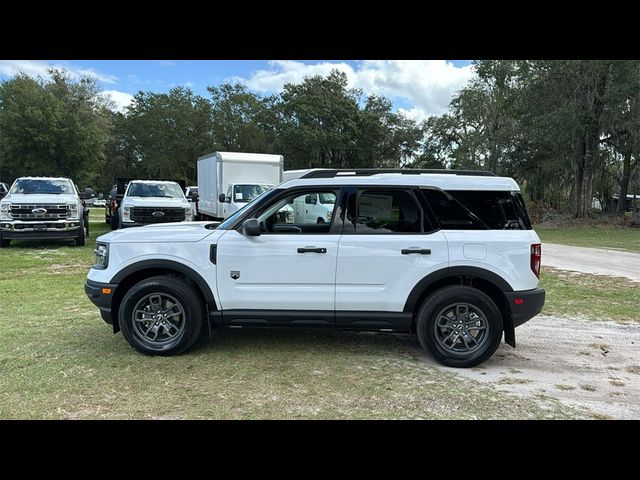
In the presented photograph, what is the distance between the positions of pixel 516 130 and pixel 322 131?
16.8m

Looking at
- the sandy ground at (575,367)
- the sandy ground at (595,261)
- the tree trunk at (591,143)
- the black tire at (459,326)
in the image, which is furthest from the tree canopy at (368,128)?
the black tire at (459,326)

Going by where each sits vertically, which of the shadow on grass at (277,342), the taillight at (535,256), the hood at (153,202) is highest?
the hood at (153,202)

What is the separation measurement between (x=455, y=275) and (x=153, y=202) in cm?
1119

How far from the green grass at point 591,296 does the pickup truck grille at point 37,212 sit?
1201cm

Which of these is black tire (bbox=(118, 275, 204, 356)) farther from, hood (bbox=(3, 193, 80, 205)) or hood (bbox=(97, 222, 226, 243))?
hood (bbox=(3, 193, 80, 205))

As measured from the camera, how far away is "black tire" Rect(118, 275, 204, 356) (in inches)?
177

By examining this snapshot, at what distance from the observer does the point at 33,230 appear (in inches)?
471

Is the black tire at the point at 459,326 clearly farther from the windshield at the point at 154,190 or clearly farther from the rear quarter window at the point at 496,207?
the windshield at the point at 154,190

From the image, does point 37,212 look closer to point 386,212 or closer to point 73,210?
point 73,210

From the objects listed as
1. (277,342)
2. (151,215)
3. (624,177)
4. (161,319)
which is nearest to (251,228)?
(161,319)

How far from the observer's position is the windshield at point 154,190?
14148mm

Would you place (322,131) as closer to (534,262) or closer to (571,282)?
(571,282)

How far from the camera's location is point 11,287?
300 inches
